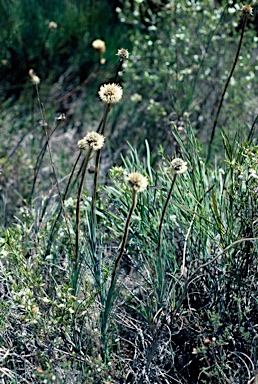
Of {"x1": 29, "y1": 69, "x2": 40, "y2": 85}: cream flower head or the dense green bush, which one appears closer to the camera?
the dense green bush

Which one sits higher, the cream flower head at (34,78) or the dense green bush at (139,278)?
the cream flower head at (34,78)

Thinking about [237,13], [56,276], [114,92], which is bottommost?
[56,276]

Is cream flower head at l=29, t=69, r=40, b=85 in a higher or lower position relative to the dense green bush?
higher

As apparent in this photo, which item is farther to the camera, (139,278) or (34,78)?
(34,78)

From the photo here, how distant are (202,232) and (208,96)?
1.91m

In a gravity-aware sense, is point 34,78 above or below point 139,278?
above

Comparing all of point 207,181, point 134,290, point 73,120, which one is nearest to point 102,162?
point 73,120

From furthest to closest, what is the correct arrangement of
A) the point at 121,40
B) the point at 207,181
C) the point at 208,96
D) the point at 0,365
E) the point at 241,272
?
1. the point at 121,40
2. the point at 208,96
3. the point at 207,181
4. the point at 241,272
5. the point at 0,365

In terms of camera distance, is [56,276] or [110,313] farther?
[56,276]

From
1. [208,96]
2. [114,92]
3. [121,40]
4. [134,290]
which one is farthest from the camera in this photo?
[121,40]

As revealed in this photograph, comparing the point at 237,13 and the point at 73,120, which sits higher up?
the point at 237,13

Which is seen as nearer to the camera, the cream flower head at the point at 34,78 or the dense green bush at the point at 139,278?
the dense green bush at the point at 139,278

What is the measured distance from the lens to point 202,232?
2033 mm

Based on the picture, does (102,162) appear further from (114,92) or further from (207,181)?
(114,92)
